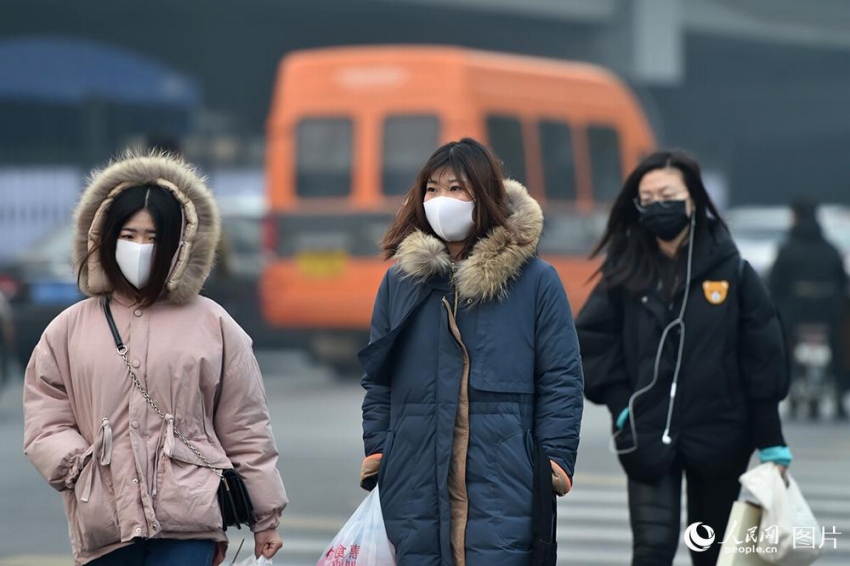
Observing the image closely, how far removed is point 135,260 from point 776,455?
2361 millimetres

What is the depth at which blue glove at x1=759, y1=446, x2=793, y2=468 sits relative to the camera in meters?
5.83

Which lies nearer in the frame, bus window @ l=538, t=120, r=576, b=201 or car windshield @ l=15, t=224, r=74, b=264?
car windshield @ l=15, t=224, r=74, b=264

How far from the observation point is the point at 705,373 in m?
5.91

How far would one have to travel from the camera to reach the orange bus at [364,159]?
1647 cm

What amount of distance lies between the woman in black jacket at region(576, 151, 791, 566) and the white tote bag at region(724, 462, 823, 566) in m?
0.16

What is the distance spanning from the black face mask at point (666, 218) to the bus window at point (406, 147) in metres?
10.3

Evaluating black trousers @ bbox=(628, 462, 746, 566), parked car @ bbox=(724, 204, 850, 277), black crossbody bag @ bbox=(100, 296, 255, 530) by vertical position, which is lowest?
parked car @ bbox=(724, 204, 850, 277)

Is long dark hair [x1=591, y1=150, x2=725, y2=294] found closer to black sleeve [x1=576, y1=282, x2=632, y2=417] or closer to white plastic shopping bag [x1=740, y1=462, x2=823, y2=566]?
black sleeve [x1=576, y1=282, x2=632, y2=417]

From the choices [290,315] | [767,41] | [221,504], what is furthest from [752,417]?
[767,41]

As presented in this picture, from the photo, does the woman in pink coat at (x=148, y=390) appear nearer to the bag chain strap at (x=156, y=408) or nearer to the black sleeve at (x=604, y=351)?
the bag chain strap at (x=156, y=408)

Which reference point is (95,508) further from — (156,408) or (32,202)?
(32,202)

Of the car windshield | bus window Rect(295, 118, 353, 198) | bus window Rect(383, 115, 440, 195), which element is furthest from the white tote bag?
the car windshield

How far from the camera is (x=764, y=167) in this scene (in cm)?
4850

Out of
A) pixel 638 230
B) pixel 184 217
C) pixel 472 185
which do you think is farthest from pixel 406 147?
pixel 184 217
